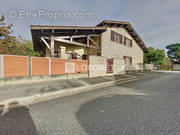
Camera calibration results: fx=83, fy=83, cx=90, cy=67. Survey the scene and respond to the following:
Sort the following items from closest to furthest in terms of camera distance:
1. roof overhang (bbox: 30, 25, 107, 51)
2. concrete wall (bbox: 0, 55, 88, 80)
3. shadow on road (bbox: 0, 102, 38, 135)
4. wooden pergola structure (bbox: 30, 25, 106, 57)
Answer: shadow on road (bbox: 0, 102, 38, 135), concrete wall (bbox: 0, 55, 88, 80), roof overhang (bbox: 30, 25, 107, 51), wooden pergola structure (bbox: 30, 25, 106, 57)

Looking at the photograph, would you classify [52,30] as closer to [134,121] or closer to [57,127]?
[57,127]

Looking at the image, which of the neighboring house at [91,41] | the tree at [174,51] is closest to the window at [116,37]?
the neighboring house at [91,41]

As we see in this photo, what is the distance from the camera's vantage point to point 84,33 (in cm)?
906

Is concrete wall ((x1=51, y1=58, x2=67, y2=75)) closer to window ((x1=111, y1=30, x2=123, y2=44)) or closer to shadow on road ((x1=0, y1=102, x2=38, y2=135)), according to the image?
shadow on road ((x1=0, y1=102, x2=38, y2=135))

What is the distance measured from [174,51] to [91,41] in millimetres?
49160

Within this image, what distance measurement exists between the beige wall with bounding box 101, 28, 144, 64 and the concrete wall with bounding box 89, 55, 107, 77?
107cm

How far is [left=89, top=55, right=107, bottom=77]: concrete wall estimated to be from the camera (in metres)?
8.88

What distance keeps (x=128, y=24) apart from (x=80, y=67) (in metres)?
10.5

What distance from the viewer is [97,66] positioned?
930cm

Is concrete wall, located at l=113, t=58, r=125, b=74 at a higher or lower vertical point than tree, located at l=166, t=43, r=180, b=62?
lower

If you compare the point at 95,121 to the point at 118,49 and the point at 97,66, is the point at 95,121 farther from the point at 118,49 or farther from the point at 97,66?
the point at 118,49

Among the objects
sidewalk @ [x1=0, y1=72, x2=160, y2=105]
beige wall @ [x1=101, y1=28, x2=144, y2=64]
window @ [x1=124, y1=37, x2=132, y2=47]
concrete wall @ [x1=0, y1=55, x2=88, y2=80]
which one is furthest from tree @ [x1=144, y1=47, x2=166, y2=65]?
sidewalk @ [x1=0, y1=72, x2=160, y2=105]

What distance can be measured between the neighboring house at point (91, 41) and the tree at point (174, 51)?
111 ft

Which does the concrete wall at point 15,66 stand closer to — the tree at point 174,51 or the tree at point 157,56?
the tree at point 157,56
